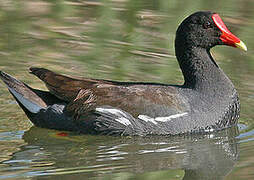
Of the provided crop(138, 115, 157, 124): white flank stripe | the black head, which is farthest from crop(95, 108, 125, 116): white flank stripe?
the black head

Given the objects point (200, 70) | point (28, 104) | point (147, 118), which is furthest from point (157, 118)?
point (28, 104)

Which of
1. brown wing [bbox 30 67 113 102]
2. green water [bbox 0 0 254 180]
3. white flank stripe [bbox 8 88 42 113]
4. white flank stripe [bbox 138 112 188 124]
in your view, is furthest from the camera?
white flank stripe [bbox 8 88 42 113]

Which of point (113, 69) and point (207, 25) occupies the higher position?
point (207, 25)

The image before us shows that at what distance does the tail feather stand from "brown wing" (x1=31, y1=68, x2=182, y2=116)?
20 centimetres

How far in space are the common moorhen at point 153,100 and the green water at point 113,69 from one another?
0.15 metres

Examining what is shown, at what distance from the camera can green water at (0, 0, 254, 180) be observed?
21.8 feet

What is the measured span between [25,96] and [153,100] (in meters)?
1.43

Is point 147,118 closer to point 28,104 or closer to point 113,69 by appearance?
point 28,104

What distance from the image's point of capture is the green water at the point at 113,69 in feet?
21.8

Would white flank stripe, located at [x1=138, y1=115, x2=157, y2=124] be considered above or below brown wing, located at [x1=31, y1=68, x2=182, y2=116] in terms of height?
below

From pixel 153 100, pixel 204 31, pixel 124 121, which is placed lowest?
pixel 124 121

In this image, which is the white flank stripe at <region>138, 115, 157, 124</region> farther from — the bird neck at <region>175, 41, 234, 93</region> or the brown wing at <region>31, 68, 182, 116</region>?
the bird neck at <region>175, 41, 234, 93</region>

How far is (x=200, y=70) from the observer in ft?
25.6

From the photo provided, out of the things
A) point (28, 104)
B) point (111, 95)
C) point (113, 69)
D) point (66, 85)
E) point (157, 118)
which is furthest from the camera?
point (113, 69)
